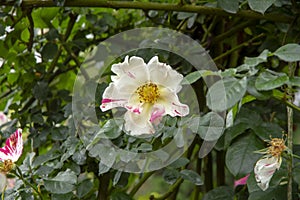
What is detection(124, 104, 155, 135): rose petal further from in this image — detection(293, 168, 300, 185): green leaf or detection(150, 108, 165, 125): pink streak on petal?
detection(293, 168, 300, 185): green leaf

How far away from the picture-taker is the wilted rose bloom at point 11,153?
647 millimetres

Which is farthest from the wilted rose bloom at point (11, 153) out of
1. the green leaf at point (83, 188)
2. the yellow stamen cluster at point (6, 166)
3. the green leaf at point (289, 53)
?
the green leaf at point (289, 53)

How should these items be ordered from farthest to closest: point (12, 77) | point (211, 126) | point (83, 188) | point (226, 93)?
point (12, 77)
point (83, 188)
point (211, 126)
point (226, 93)

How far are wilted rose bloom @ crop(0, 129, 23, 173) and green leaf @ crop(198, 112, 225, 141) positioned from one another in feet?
0.72

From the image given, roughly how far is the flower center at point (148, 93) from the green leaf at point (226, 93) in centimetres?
7

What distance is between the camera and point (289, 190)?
66 cm

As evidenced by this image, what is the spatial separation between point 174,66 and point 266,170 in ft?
1.11

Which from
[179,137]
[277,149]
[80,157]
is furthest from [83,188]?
[277,149]

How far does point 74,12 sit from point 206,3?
24cm

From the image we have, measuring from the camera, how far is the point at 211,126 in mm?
640

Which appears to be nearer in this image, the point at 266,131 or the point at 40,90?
the point at 266,131

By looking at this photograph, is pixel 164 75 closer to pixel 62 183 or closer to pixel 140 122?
pixel 140 122

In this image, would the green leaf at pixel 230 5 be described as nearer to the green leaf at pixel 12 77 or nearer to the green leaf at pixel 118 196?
the green leaf at pixel 118 196

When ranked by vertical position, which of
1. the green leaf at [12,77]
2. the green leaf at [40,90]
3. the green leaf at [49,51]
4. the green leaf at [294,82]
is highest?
the green leaf at [49,51]
